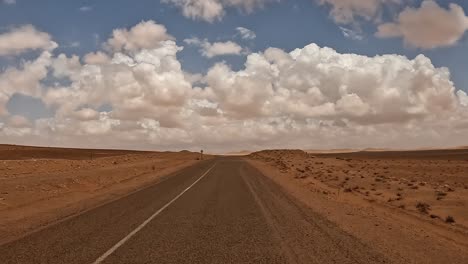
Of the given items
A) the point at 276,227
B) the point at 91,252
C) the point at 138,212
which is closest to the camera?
the point at 91,252

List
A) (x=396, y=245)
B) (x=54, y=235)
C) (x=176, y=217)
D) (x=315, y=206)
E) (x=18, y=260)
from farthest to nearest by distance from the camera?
(x=315, y=206) → (x=176, y=217) → (x=54, y=235) → (x=396, y=245) → (x=18, y=260)

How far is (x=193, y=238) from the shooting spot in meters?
11.1

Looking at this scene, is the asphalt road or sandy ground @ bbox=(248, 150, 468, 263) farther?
sandy ground @ bbox=(248, 150, 468, 263)

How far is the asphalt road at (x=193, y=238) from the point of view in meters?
9.09

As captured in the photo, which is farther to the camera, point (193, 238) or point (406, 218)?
point (406, 218)

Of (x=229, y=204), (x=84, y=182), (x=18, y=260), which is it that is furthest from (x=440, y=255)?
(x=84, y=182)

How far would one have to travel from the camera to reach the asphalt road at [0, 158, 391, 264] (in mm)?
9086

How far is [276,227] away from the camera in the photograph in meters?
12.6

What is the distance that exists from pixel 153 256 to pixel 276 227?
4.37 metres

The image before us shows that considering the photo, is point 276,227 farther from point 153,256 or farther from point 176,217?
point 153,256

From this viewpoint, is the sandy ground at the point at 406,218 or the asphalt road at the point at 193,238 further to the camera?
the sandy ground at the point at 406,218

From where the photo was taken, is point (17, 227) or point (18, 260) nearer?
point (18, 260)

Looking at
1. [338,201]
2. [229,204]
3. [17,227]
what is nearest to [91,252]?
[17,227]

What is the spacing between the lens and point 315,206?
17.9 meters
